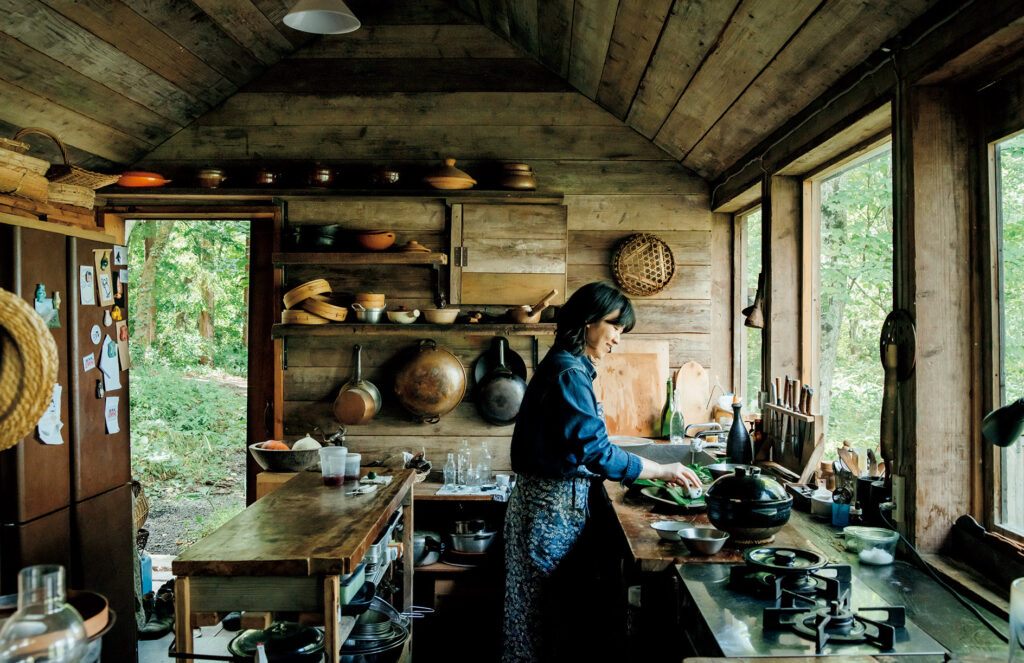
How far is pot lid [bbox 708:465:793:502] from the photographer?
2.19m

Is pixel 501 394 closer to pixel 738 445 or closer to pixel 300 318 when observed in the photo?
pixel 300 318

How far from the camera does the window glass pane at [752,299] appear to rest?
4.06 m

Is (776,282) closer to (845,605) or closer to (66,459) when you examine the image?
(845,605)

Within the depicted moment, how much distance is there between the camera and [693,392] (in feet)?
14.0

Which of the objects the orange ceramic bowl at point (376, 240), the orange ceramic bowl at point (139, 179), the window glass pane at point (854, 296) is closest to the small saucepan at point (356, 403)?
the orange ceramic bowl at point (376, 240)

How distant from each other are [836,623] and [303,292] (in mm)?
3132

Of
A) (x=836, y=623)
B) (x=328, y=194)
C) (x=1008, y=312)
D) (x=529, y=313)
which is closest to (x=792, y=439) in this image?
(x=1008, y=312)

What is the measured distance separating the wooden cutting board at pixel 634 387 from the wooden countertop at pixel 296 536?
1.65m

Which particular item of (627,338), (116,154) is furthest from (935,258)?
(116,154)

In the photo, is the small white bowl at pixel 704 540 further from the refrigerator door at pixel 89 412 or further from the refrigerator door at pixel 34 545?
the refrigerator door at pixel 89 412

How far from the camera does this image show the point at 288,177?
4.30 meters

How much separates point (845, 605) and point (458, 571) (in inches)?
94.7

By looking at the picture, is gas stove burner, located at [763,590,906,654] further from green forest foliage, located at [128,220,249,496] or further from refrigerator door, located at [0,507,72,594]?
green forest foliage, located at [128,220,249,496]

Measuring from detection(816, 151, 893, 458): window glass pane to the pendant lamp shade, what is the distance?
1947mm
